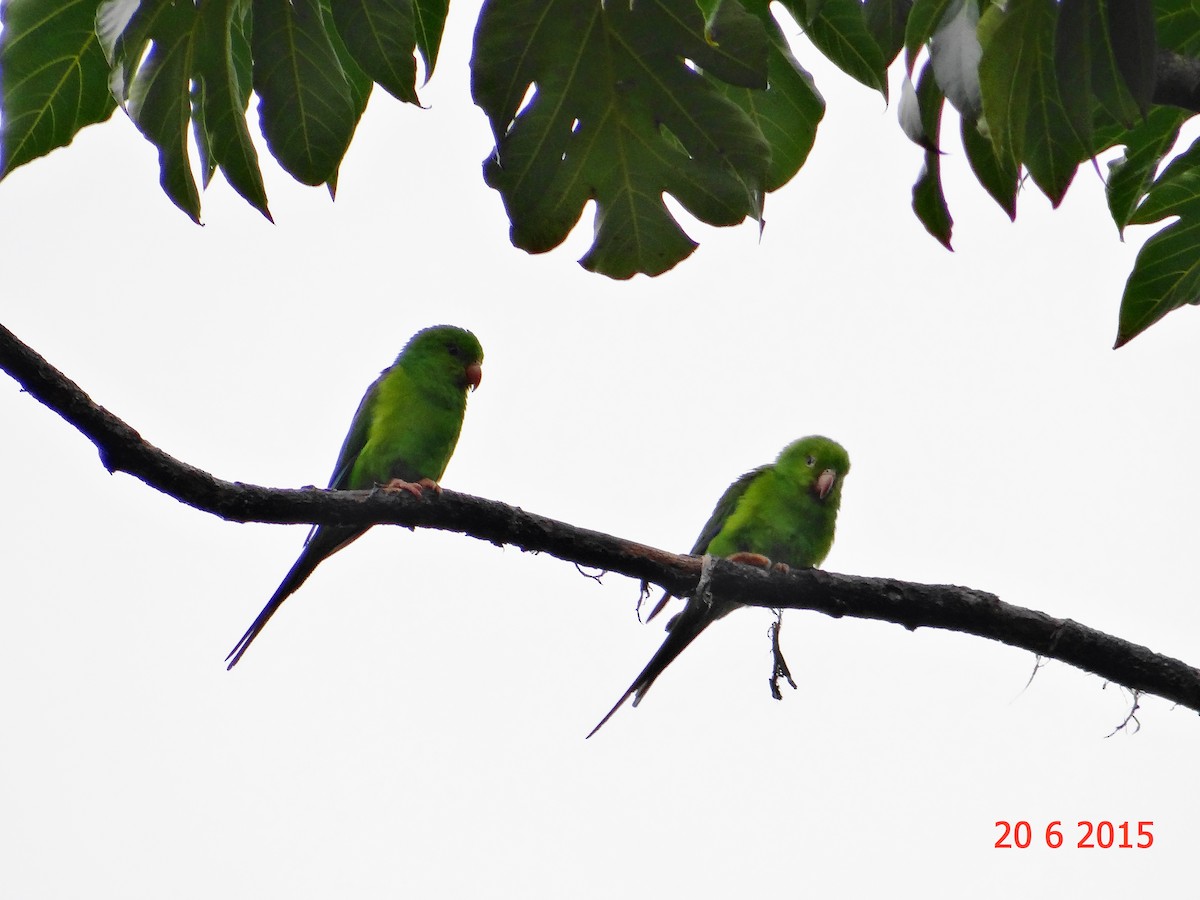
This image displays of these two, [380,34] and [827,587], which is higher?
[380,34]

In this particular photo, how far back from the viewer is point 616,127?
6.50 feet

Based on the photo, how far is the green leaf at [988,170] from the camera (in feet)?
5.75

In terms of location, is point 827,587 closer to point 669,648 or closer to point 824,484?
point 669,648

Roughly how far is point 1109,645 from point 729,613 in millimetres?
2025

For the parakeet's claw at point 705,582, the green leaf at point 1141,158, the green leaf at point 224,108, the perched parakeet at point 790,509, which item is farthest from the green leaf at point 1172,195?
the perched parakeet at point 790,509

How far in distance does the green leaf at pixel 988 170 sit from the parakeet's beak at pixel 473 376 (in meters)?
3.44

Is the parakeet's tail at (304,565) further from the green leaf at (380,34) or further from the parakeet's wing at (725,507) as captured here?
the green leaf at (380,34)

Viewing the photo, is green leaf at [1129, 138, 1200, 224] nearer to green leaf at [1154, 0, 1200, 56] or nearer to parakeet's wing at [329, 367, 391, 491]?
green leaf at [1154, 0, 1200, 56]

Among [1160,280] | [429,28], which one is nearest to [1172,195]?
[1160,280]

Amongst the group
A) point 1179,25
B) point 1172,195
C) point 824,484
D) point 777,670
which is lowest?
point 777,670

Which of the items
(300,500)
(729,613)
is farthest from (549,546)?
(729,613)

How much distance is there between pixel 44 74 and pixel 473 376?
3.21m

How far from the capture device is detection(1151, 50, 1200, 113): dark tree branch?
1844mm

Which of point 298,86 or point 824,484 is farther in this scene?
point 824,484
